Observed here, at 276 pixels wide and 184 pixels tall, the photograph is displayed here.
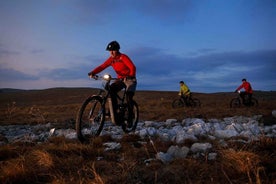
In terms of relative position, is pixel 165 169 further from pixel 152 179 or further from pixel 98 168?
pixel 98 168

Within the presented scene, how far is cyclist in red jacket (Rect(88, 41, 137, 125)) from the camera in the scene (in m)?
8.41

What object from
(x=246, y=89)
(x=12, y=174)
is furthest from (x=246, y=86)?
(x=12, y=174)

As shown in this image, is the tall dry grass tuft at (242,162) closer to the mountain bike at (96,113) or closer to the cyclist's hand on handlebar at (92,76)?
the mountain bike at (96,113)

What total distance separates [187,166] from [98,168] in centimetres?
123

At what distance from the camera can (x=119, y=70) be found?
28.8 ft

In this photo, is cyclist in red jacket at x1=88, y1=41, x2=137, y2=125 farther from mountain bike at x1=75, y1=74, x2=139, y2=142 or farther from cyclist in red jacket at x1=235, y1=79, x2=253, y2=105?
cyclist in red jacket at x1=235, y1=79, x2=253, y2=105

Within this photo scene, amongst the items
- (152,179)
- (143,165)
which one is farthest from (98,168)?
(152,179)

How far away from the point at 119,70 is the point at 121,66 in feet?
0.42

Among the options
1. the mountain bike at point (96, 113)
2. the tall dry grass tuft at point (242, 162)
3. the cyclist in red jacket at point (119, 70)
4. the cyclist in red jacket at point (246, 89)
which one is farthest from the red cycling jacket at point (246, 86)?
the tall dry grass tuft at point (242, 162)

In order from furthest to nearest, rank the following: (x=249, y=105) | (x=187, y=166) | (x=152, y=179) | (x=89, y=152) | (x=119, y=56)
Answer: (x=249, y=105)
(x=119, y=56)
(x=89, y=152)
(x=187, y=166)
(x=152, y=179)

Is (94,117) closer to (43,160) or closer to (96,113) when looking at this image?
(96,113)

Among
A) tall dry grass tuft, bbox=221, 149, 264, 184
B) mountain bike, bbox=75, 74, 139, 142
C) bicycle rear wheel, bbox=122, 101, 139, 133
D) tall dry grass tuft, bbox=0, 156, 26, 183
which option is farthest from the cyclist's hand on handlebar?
tall dry grass tuft, bbox=221, 149, 264, 184

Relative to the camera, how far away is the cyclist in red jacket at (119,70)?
8.41 meters

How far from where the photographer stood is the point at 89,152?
5.34m
